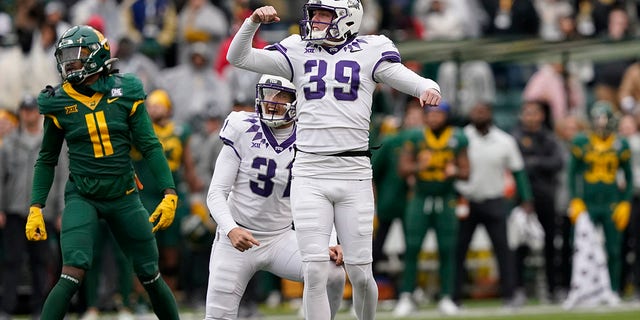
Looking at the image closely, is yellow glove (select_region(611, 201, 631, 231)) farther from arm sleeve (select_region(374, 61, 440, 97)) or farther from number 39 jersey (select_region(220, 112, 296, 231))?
arm sleeve (select_region(374, 61, 440, 97))

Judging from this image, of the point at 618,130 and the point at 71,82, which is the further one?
the point at 618,130

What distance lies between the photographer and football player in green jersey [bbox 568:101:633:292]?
590 inches

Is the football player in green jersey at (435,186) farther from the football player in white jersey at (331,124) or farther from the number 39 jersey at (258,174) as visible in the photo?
the football player in white jersey at (331,124)

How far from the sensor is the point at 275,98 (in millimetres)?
9164

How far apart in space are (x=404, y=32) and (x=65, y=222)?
31.3 ft

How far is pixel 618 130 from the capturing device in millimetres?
15555

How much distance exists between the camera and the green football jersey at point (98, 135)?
9273 millimetres

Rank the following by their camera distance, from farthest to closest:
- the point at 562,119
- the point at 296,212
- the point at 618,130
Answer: the point at 562,119
the point at 618,130
the point at 296,212

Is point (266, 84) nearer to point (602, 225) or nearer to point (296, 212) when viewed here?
point (296, 212)

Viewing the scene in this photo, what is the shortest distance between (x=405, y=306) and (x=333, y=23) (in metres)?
5.50

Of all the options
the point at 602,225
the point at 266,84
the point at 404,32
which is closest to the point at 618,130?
the point at 602,225

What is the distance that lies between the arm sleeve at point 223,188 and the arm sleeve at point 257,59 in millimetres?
579

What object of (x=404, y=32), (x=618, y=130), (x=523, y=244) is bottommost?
(x=523, y=244)

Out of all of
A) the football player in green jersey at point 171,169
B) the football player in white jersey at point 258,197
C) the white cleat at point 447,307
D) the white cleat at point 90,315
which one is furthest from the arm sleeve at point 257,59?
the white cleat at point 447,307
